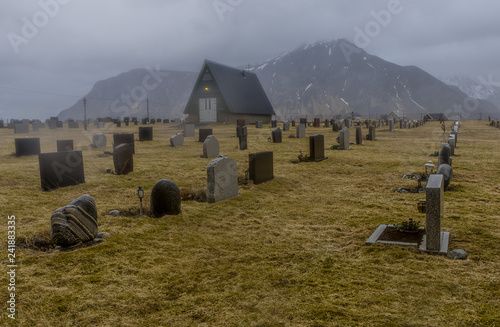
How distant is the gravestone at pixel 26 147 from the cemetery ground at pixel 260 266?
8.88m

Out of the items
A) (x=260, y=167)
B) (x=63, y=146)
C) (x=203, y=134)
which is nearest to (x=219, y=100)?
(x=203, y=134)

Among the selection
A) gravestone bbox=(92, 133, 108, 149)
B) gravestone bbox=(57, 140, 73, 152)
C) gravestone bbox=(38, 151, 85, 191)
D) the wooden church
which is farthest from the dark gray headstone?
the wooden church

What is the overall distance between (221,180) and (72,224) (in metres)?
4.15

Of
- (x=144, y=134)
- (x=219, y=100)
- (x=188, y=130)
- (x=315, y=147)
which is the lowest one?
(x=315, y=147)

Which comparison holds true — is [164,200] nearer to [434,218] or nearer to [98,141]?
[434,218]

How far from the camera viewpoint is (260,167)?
11.8m

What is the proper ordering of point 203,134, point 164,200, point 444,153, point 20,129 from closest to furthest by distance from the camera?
1. point 164,200
2. point 444,153
3. point 203,134
4. point 20,129

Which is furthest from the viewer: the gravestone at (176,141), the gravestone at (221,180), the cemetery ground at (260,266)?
the gravestone at (176,141)

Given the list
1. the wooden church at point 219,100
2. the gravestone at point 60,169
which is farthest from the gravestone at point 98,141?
the wooden church at point 219,100

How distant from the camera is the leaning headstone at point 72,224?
6.10 m

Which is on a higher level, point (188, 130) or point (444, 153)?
point (188, 130)

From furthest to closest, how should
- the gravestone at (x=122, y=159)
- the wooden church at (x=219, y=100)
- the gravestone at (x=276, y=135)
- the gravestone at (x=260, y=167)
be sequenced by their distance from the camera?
1. the wooden church at (x=219, y=100)
2. the gravestone at (x=276, y=135)
3. the gravestone at (x=122, y=159)
4. the gravestone at (x=260, y=167)

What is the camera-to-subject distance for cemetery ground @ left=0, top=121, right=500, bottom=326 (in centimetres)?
407

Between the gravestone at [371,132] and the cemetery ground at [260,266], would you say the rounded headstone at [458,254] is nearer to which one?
the cemetery ground at [260,266]
